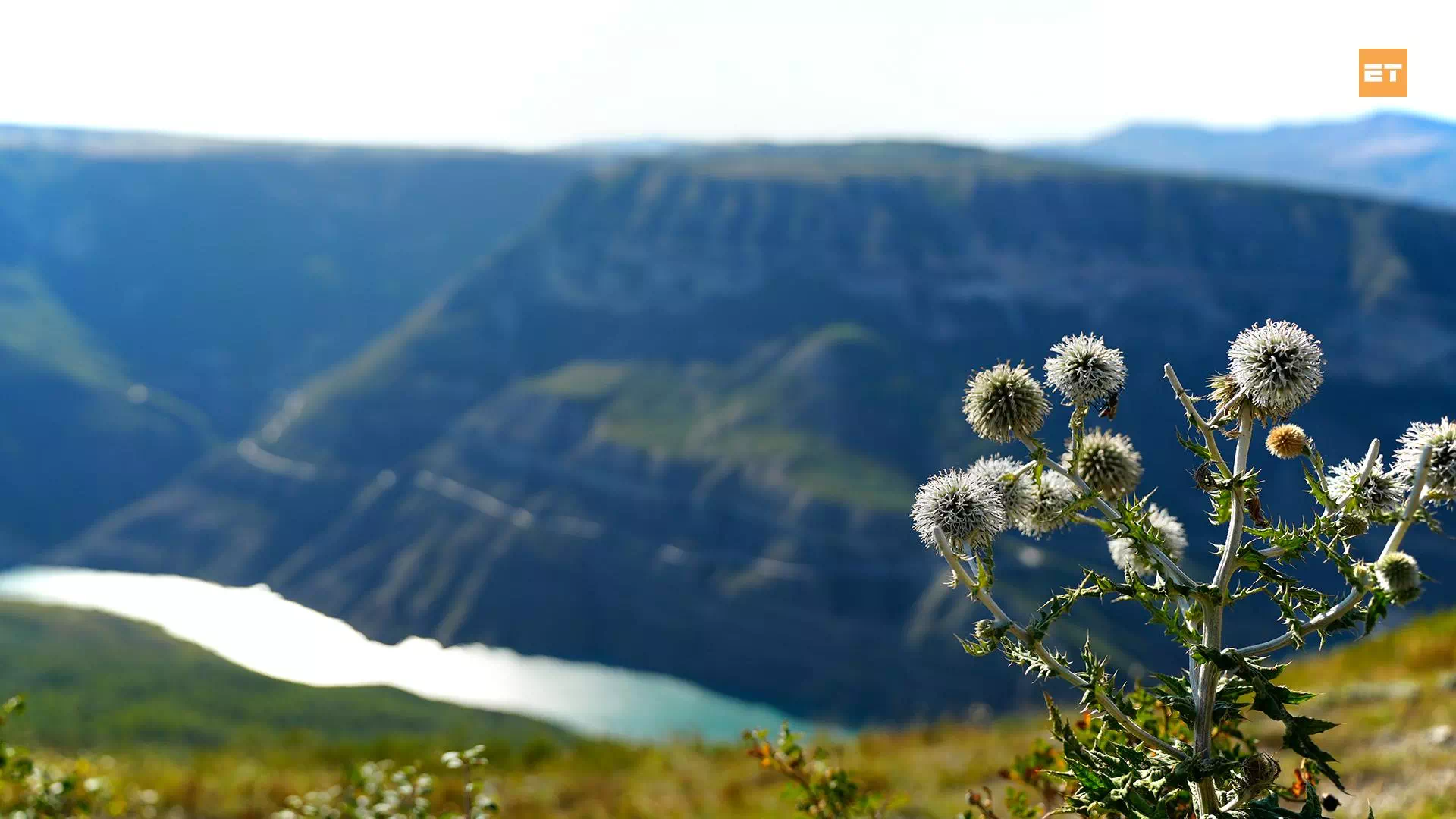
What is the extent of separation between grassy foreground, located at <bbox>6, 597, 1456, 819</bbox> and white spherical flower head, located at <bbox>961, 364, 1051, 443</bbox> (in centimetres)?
607

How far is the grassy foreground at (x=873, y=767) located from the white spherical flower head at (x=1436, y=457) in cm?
563

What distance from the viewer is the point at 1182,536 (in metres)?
5.41

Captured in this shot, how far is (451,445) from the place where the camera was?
180 metres

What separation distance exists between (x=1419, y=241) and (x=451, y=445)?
529 ft

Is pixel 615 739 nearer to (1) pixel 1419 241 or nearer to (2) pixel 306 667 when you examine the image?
(2) pixel 306 667

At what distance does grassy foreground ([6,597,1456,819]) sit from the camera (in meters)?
11.2

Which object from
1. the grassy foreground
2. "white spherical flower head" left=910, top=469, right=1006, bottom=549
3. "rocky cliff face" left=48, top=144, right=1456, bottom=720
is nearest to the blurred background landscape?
"rocky cliff face" left=48, top=144, right=1456, bottom=720

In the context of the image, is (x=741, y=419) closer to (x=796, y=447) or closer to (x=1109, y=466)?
(x=796, y=447)

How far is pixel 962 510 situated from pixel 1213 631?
1.14 metres

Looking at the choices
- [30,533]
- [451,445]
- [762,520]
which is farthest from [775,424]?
[30,533]

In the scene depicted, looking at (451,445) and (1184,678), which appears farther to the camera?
(451,445)

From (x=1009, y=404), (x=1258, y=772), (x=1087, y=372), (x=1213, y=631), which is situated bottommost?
(x=1258, y=772)

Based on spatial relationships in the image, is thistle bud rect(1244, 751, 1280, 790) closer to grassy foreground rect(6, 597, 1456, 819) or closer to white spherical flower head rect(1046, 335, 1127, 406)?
white spherical flower head rect(1046, 335, 1127, 406)

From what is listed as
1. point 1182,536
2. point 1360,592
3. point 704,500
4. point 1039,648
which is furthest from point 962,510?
point 704,500
